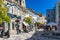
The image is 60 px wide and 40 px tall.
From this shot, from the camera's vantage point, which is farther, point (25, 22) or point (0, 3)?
point (25, 22)

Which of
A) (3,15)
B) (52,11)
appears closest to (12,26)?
(3,15)

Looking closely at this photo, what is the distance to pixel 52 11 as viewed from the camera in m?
75.6

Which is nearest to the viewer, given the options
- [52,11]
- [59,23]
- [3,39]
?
[3,39]

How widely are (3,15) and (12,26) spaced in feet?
69.3

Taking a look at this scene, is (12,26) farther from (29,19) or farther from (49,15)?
(49,15)

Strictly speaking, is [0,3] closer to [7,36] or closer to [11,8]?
[7,36]

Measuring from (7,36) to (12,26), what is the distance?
18149mm

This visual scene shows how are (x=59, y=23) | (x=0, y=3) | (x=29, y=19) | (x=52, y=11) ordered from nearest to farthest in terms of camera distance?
(x=0, y=3) < (x=59, y=23) < (x=29, y=19) < (x=52, y=11)

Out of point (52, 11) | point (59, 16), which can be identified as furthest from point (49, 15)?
point (59, 16)

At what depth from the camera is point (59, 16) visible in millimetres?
35562

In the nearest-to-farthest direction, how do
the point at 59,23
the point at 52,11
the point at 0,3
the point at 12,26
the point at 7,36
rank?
the point at 0,3, the point at 7,36, the point at 59,23, the point at 12,26, the point at 52,11

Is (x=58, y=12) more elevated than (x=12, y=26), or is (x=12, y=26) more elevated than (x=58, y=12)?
(x=58, y=12)

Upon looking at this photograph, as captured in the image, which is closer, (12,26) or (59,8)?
(59,8)

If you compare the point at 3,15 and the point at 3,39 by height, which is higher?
the point at 3,15
